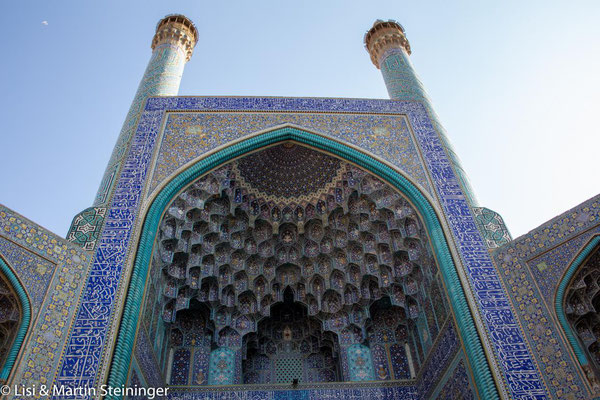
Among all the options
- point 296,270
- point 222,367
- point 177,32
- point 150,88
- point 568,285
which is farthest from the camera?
point 177,32

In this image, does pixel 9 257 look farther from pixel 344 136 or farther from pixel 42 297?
pixel 344 136

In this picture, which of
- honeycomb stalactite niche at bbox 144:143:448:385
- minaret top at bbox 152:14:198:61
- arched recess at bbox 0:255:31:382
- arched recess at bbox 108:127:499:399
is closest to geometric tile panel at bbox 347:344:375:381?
honeycomb stalactite niche at bbox 144:143:448:385

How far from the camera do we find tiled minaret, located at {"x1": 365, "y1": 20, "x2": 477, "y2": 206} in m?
8.34

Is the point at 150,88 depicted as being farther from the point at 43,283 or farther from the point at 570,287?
the point at 570,287

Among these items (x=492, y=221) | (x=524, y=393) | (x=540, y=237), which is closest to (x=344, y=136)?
(x=492, y=221)

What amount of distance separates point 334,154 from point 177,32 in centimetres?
467

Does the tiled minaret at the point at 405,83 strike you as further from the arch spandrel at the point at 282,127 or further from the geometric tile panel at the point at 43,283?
the geometric tile panel at the point at 43,283

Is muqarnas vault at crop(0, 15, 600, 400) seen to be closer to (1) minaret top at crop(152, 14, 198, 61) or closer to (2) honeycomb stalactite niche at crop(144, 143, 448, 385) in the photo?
(2) honeycomb stalactite niche at crop(144, 143, 448, 385)

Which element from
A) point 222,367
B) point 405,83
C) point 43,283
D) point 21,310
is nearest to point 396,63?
point 405,83

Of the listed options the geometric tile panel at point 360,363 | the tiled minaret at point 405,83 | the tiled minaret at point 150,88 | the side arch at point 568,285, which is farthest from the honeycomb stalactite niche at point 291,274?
the side arch at point 568,285

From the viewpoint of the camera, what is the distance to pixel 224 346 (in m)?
7.16

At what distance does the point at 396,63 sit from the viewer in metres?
9.49

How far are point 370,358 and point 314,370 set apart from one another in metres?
Answer: 0.83

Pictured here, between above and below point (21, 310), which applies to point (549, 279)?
above
